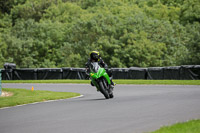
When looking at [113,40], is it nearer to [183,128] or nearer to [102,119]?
[102,119]

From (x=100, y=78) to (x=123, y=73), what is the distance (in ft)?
66.2

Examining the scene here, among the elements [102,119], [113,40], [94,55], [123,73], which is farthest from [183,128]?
[113,40]

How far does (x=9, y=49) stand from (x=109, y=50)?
18.4 meters

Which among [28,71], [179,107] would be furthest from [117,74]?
[179,107]

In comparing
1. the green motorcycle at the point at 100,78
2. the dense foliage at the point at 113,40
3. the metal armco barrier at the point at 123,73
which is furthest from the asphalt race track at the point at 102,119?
the dense foliage at the point at 113,40

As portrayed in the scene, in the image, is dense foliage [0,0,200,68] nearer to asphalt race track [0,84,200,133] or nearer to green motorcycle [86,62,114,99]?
green motorcycle [86,62,114,99]

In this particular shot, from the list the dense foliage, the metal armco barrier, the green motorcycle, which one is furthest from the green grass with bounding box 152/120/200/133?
the dense foliage

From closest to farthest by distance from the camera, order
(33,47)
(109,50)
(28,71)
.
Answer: (28,71), (109,50), (33,47)

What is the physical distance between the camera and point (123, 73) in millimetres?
34375

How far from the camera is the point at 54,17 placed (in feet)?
294

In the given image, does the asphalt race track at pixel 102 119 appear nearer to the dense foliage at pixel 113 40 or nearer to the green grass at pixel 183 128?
the green grass at pixel 183 128

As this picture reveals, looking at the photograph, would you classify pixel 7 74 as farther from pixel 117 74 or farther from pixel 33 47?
pixel 33 47

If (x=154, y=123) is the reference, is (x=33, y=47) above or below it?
below

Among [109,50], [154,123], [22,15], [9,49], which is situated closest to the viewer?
[154,123]
